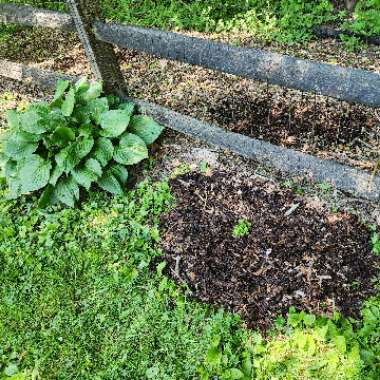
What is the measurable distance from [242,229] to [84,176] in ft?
5.01

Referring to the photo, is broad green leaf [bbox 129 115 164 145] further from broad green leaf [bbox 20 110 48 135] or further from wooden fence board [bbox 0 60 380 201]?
broad green leaf [bbox 20 110 48 135]

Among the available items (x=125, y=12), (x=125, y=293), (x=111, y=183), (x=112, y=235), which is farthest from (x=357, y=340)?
(x=125, y=12)

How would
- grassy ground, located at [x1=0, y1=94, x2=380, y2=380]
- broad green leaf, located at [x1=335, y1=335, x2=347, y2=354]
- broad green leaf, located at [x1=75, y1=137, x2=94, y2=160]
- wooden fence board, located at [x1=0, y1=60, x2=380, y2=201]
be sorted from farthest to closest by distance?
broad green leaf, located at [x1=75, y1=137, x2=94, y2=160] < wooden fence board, located at [x1=0, y1=60, x2=380, y2=201] < grassy ground, located at [x1=0, y1=94, x2=380, y2=380] < broad green leaf, located at [x1=335, y1=335, x2=347, y2=354]

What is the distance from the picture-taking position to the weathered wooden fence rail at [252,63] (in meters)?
2.58

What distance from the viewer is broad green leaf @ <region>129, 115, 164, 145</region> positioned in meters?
4.13

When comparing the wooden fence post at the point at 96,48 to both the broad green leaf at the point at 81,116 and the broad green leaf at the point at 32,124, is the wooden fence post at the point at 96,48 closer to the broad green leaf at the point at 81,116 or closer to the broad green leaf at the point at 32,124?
the broad green leaf at the point at 81,116

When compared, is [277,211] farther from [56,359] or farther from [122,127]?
[56,359]

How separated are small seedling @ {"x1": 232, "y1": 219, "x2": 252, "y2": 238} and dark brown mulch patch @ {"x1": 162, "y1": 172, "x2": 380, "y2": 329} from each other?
3 cm

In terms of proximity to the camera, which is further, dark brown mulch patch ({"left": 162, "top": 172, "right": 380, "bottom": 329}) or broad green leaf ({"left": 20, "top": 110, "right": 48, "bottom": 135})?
broad green leaf ({"left": 20, "top": 110, "right": 48, "bottom": 135})

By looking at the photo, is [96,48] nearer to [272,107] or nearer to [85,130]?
[85,130]

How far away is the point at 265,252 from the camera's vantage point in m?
3.44

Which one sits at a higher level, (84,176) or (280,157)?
(280,157)

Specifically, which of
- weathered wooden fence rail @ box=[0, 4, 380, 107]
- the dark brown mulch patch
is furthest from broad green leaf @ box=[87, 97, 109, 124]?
the dark brown mulch patch

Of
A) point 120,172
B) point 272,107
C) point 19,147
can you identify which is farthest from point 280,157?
point 19,147
